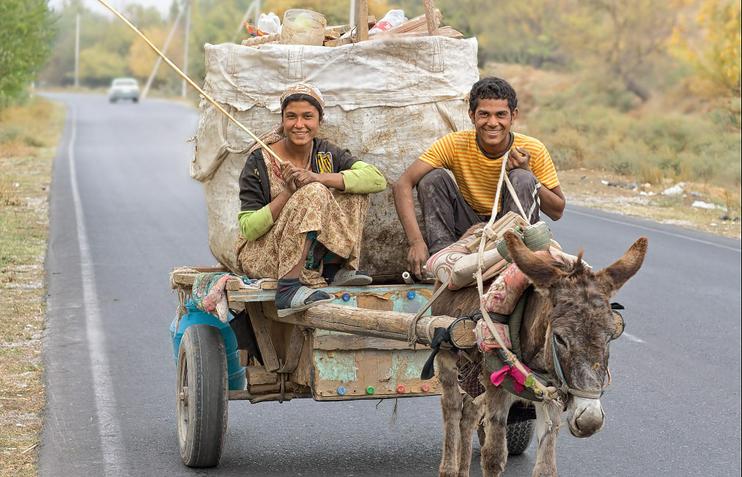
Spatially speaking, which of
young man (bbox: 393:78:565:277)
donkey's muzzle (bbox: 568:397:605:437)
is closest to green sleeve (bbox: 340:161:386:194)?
young man (bbox: 393:78:565:277)

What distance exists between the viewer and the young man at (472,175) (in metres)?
6.19

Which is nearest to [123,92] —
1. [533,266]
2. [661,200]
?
[661,200]

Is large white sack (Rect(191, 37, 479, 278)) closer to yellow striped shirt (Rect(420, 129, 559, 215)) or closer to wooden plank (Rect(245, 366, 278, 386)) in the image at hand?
yellow striped shirt (Rect(420, 129, 559, 215))

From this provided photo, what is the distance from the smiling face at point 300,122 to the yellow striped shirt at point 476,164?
630mm

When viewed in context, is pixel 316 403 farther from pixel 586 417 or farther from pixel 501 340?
pixel 586 417

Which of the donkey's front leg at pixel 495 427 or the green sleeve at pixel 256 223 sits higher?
the green sleeve at pixel 256 223

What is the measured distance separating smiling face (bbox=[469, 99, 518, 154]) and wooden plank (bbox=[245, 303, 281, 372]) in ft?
5.01

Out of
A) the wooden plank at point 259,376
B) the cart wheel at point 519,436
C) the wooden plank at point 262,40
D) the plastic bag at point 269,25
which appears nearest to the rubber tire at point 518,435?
the cart wheel at point 519,436

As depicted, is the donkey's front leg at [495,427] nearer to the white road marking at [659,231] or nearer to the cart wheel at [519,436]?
the cart wheel at [519,436]

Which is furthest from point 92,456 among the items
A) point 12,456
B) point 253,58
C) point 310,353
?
point 253,58

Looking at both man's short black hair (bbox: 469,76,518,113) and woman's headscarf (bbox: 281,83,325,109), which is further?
woman's headscarf (bbox: 281,83,325,109)

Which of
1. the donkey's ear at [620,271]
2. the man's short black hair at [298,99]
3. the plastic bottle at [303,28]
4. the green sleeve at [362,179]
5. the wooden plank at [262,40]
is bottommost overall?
the donkey's ear at [620,271]

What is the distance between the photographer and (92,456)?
667 centimetres

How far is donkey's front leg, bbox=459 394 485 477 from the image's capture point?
6.03 meters
